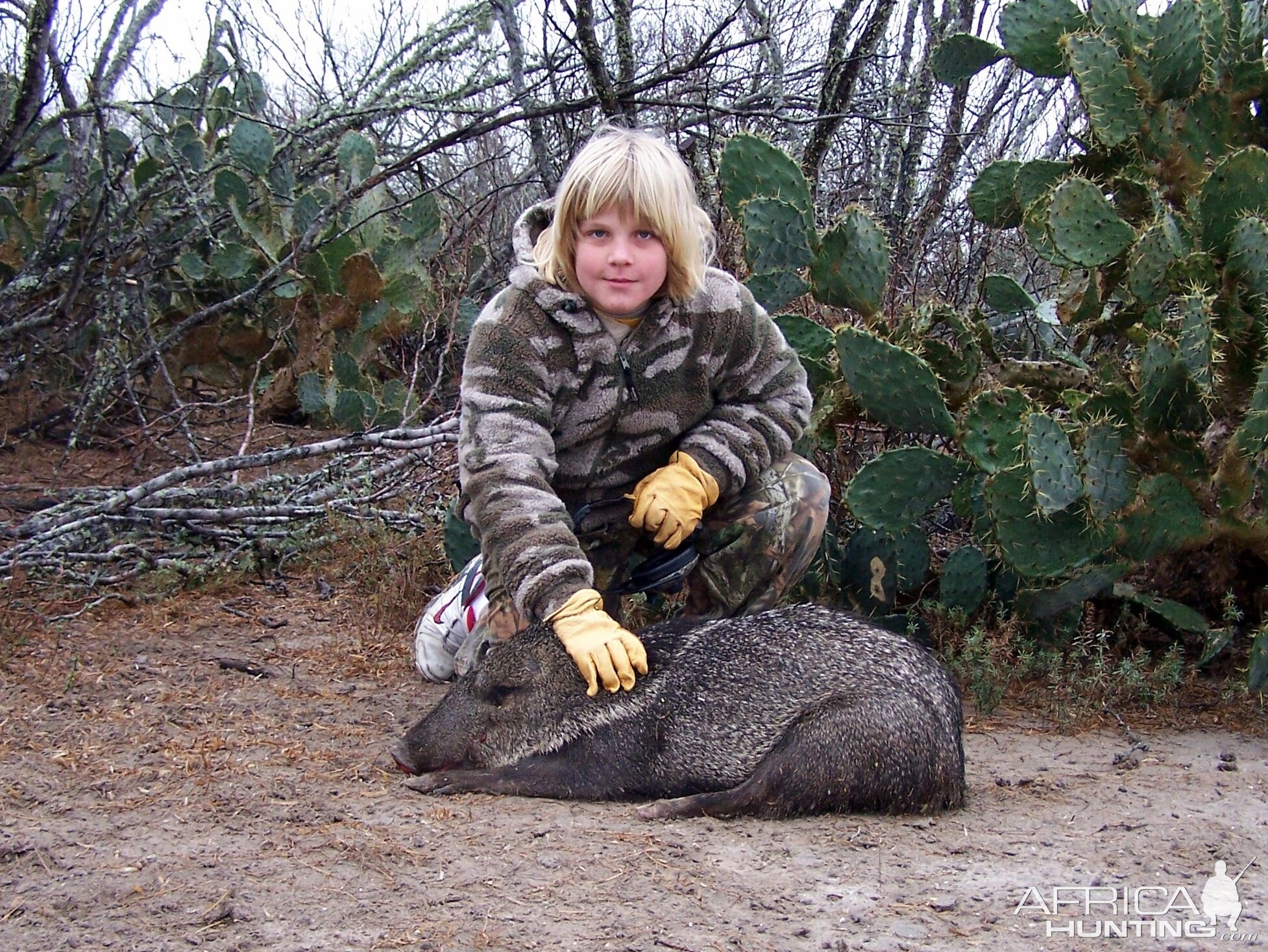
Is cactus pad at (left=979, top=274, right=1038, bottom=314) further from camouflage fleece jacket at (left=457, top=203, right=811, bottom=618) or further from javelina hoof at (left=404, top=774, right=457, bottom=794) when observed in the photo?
javelina hoof at (left=404, top=774, right=457, bottom=794)

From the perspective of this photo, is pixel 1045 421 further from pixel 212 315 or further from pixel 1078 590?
pixel 212 315

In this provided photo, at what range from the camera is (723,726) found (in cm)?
289

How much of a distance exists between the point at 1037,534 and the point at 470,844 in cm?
194

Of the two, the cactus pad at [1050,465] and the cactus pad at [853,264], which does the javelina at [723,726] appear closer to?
the cactus pad at [1050,465]

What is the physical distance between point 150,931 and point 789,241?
9.28ft

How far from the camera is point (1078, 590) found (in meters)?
3.63

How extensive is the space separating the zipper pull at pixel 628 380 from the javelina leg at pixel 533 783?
0.97 meters

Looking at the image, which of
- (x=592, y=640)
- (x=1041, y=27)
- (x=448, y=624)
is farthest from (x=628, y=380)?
(x=1041, y=27)

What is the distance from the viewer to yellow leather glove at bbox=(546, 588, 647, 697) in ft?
9.05

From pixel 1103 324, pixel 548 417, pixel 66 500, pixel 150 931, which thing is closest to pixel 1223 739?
pixel 1103 324

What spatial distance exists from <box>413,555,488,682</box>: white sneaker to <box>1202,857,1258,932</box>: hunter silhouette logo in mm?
2046

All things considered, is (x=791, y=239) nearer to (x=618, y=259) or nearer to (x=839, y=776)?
(x=618, y=259)

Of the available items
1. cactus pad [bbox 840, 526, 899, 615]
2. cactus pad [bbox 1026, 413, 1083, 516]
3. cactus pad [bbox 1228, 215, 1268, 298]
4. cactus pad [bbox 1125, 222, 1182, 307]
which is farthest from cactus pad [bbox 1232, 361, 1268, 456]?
cactus pad [bbox 840, 526, 899, 615]

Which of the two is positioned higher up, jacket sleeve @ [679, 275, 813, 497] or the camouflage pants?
jacket sleeve @ [679, 275, 813, 497]
